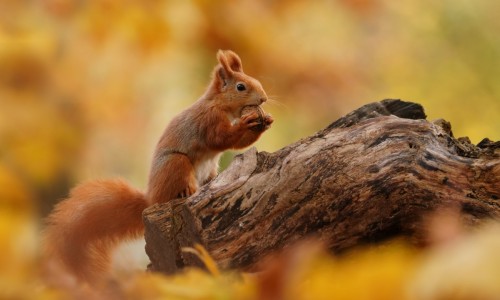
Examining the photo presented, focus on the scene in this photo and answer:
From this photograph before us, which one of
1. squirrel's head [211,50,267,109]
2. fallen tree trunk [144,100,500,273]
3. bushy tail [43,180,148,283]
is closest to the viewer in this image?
fallen tree trunk [144,100,500,273]

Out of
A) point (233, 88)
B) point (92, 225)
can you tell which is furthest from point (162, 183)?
point (233, 88)

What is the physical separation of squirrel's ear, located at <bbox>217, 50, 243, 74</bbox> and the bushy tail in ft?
1.19

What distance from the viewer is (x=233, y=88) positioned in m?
1.49

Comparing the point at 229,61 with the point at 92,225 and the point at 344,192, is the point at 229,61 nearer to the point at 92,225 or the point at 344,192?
the point at 92,225

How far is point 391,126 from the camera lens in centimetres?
107

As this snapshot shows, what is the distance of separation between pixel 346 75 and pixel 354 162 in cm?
101

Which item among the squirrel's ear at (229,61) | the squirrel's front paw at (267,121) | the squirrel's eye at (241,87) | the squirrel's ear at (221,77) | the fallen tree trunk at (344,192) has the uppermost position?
the squirrel's ear at (229,61)

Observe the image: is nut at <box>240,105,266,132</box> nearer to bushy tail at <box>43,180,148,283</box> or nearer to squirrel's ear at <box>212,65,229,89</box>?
squirrel's ear at <box>212,65,229,89</box>

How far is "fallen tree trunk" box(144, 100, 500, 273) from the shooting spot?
3.16 feet

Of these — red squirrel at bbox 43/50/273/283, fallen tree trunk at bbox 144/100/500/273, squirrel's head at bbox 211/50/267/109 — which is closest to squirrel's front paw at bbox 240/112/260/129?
red squirrel at bbox 43/50/273/283

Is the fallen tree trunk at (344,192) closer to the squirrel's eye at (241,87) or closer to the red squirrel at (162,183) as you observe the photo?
the red squirrel at (162,183)

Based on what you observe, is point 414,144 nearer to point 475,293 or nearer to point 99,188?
point 99,188

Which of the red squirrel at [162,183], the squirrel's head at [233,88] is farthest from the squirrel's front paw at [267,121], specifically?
the squirrel's head at [233,88]

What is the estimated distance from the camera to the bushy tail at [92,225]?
4.18 ft
